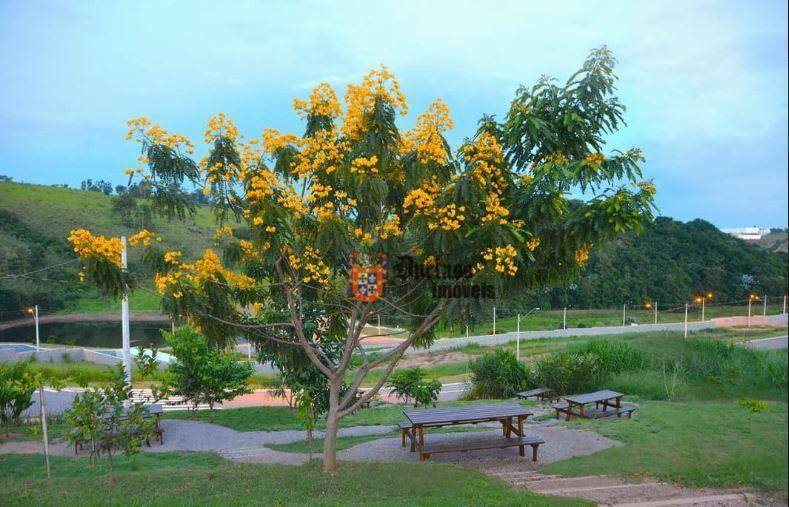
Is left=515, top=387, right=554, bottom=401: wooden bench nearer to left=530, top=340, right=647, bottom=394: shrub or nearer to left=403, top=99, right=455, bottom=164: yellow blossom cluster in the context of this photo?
left=530, top=340, right=647, bottom=394: shrub

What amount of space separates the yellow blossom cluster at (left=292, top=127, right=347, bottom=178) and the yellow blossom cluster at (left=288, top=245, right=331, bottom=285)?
0.99m

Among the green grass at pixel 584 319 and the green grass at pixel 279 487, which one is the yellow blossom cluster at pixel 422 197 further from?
the green grass at pixel 584 319

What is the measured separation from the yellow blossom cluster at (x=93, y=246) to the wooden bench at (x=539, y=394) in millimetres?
A: 10327

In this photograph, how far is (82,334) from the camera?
4106cm

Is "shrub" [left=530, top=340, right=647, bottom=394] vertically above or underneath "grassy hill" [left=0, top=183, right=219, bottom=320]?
underneath

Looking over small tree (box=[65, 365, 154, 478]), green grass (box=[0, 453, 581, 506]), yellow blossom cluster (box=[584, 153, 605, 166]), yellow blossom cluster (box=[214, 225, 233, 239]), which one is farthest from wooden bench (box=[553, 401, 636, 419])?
small tree (box=[65, 365, 154, 478])

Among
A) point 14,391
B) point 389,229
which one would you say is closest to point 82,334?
point 14,391

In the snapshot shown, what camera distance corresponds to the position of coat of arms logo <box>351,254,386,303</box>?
7.46m

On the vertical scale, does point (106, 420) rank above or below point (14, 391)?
above

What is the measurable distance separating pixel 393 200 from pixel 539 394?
8.69 metres

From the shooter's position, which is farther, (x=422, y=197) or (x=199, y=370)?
(x=199, y=370)

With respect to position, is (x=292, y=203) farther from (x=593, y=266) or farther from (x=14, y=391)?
(x=593, y=266)

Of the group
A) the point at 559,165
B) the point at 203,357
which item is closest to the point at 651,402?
the point at 559,165

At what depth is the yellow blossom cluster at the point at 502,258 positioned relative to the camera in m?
6.22
